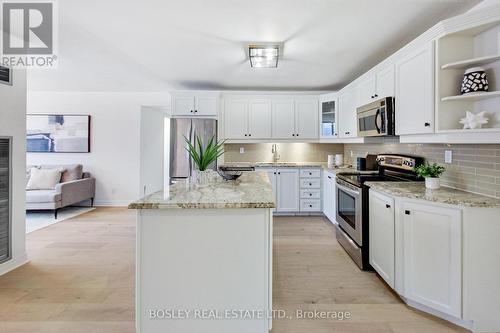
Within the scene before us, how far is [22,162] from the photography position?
9.21ft

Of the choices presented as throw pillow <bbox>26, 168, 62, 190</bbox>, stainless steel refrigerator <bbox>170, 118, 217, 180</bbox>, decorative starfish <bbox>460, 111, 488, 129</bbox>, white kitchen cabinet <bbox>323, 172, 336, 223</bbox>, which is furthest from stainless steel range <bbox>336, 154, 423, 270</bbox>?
throw pillow <bbox>26, 168, 62, 190</bbox>

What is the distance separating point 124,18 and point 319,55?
2.29 meters

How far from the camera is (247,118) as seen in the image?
16.4ft

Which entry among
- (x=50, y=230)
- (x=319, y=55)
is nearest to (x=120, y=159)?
(x=50, y=230)

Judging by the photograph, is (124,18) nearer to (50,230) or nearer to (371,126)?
(371,126)

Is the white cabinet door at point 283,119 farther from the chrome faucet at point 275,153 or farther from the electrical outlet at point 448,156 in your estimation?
the electrical outlet at point 448,156

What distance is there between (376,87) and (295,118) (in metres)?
1.97

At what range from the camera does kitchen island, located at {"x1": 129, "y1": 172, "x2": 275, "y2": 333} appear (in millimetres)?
1606

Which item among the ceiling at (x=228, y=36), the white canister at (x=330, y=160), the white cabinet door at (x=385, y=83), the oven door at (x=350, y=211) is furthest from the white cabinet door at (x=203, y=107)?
the white cabinet door at (x=385, y=83)

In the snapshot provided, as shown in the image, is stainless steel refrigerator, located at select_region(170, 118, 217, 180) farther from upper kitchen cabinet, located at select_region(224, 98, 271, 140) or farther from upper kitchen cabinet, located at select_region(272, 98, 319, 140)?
upper kitchen cabinet, located at select_region(272, 98, 319, 140)

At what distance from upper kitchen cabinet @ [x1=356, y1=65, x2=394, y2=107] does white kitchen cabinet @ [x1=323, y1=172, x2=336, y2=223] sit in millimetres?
1291

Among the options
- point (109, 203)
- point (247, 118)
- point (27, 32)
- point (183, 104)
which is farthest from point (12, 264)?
point (247, 118)

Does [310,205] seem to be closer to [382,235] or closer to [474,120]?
[382,235]

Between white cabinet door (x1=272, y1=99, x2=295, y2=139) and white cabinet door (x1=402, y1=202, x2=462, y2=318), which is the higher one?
white cabinet door (x1=272, y1=99, x2=295, y2=139)
